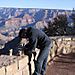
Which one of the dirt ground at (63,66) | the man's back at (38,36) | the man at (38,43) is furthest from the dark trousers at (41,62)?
the dirt ground at (63,66)

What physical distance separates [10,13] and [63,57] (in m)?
108

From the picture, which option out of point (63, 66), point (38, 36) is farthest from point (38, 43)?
point (63, 66)

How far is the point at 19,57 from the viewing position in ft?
21.9

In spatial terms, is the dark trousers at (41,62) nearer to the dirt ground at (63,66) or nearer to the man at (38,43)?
the man at (38,43)

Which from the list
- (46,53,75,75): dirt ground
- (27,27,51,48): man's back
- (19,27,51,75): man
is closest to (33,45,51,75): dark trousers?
(19,27,51,75): man

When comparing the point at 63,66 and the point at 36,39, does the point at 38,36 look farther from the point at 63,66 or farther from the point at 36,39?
the point at 63,66

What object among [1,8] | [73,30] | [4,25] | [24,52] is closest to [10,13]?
[1,8]

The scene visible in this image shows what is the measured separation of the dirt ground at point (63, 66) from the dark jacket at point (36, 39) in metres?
3.72

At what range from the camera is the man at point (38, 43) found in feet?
21.6

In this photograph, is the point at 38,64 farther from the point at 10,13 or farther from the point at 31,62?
the point at 10,13

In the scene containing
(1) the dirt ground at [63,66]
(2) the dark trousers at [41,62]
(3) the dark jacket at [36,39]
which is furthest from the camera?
(1) the dirt ground at [63,66]

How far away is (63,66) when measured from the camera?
12.3 m

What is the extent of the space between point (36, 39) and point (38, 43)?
403 mm

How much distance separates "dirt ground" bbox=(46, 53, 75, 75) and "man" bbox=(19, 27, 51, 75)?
3.69 m
